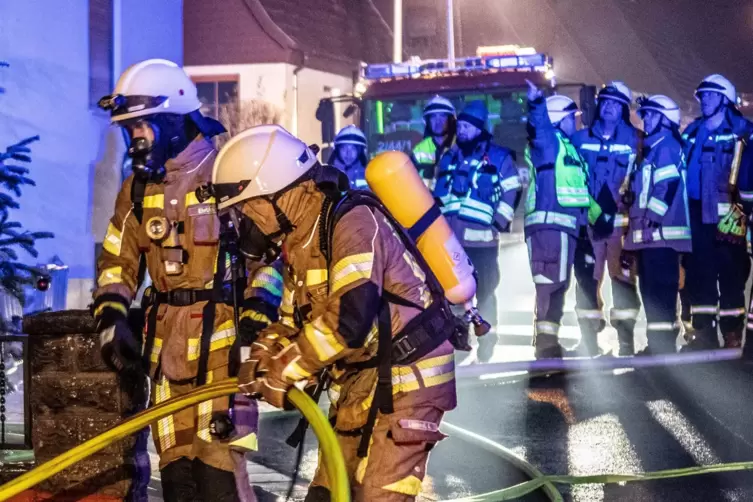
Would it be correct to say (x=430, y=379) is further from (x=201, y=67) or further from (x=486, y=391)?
(x=201, y=67)

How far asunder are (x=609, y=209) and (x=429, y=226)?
559 cm

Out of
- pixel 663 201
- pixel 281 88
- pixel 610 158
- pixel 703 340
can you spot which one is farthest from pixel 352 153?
pixel 281 88

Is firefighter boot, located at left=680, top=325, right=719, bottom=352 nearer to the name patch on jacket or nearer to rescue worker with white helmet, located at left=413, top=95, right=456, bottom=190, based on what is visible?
rescue worker with white helmet, located at left=413, top=95, right=456, bottom=190

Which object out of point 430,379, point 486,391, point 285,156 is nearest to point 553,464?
point 486,391

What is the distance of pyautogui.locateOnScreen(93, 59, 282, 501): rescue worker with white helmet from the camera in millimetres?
4453

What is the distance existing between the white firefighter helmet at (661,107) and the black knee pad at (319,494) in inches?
243

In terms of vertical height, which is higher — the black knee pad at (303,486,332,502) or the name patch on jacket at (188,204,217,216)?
the name patch on jacket at (188,204,217,216)

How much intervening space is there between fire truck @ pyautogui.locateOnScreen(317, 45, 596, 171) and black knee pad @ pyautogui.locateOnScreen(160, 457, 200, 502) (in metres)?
9.11

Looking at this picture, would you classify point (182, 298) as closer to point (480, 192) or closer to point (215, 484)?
point (215, 484)

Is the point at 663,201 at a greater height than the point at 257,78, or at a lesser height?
lesser

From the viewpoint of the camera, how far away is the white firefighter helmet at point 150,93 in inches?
183

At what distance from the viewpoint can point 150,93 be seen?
4699 mm

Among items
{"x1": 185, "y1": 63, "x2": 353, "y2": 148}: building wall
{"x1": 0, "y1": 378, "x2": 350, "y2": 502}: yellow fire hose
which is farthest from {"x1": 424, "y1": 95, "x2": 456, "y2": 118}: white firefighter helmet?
{"x1": 185, "y1": 63, "x2": 353, "y2": 148}: building wall

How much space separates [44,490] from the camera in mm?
5562
